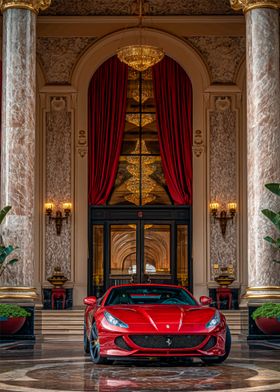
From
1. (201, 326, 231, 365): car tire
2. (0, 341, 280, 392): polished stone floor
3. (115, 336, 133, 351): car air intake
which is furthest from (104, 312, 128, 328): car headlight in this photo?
(201, 326, 231, 365): car tire

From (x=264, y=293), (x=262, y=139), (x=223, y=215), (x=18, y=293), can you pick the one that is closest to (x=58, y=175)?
(x=223, y=215)

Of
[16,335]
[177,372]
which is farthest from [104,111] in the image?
[177,372]

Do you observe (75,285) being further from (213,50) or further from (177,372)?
(177,372)

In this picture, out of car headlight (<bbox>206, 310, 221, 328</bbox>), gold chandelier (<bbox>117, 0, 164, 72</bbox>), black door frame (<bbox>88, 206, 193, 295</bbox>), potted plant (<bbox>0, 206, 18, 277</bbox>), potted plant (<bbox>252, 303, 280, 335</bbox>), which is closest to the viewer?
car headlight (<bbox>206, 310, 221, 328</bbox>)

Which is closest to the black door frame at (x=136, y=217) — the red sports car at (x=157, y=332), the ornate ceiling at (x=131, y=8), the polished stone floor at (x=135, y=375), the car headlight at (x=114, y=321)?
the ornate ceiling at (x=131, y=8)

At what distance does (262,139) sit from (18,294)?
5.77m

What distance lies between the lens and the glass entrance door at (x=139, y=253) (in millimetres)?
24578

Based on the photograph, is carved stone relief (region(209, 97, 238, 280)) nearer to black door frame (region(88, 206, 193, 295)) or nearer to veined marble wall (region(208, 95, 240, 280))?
veined marble wall (region(208, 95, 240, 280))

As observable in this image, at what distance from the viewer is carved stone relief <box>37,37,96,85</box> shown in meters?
24.8

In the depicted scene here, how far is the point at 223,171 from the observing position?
24.5 meters

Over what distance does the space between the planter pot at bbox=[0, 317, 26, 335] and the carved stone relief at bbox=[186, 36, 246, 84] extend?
36.0 ft

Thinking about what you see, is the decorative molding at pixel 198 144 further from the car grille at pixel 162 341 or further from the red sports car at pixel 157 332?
the car grille at pixel 162 341

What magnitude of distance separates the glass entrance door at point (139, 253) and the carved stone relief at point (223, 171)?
55.9 inches

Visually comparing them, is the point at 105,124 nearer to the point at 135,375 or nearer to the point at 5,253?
the point at 5,253
